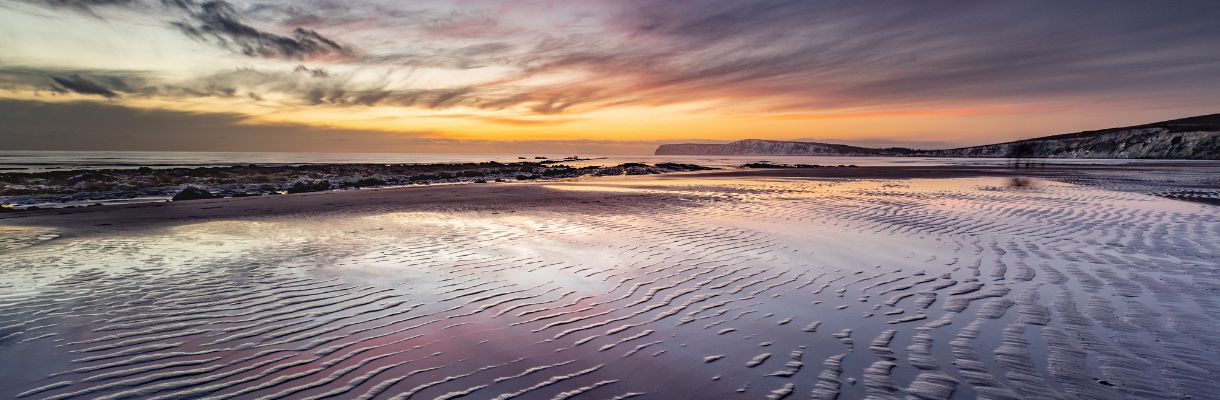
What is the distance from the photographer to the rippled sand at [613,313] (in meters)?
4.08

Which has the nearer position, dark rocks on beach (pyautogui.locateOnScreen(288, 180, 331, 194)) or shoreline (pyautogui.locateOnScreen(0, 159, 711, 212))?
shoreline (pyautogui.locateOnScreen(0, 159, 711, 212))

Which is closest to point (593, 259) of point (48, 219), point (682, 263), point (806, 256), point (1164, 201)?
point (682, 263)

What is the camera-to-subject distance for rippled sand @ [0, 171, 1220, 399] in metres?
4.08

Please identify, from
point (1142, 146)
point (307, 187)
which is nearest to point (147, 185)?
point (307, 187)

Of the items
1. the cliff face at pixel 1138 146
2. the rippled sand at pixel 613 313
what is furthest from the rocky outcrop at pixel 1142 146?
the rippled sand at pixel 613 313

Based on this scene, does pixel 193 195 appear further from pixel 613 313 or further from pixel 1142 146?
pixel 1142 146

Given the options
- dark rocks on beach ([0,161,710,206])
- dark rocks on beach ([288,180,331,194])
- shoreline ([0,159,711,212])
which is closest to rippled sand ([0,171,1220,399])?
shoreline ([0,159,711,212])

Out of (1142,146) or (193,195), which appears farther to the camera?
(1142,146)

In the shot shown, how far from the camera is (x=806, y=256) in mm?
9055

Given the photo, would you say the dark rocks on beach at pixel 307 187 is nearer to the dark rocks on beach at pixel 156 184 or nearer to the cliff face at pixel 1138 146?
the dark rocks on beach at pixel 156 184

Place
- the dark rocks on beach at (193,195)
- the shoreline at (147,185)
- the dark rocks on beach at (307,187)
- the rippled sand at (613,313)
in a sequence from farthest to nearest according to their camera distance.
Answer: the dark rocks on beach at (307,187) < the dark rocks on beach at (193,195) < the shoreline at (147,185) < the rippled sand at (613,313)

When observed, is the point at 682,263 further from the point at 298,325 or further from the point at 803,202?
the point at 803,202

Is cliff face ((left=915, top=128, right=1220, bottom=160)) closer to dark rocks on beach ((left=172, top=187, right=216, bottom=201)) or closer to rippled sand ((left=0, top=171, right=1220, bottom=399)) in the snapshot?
rippled sand ((left=0, top=171, right=1220, bottom=399))

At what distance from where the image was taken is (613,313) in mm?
5934
